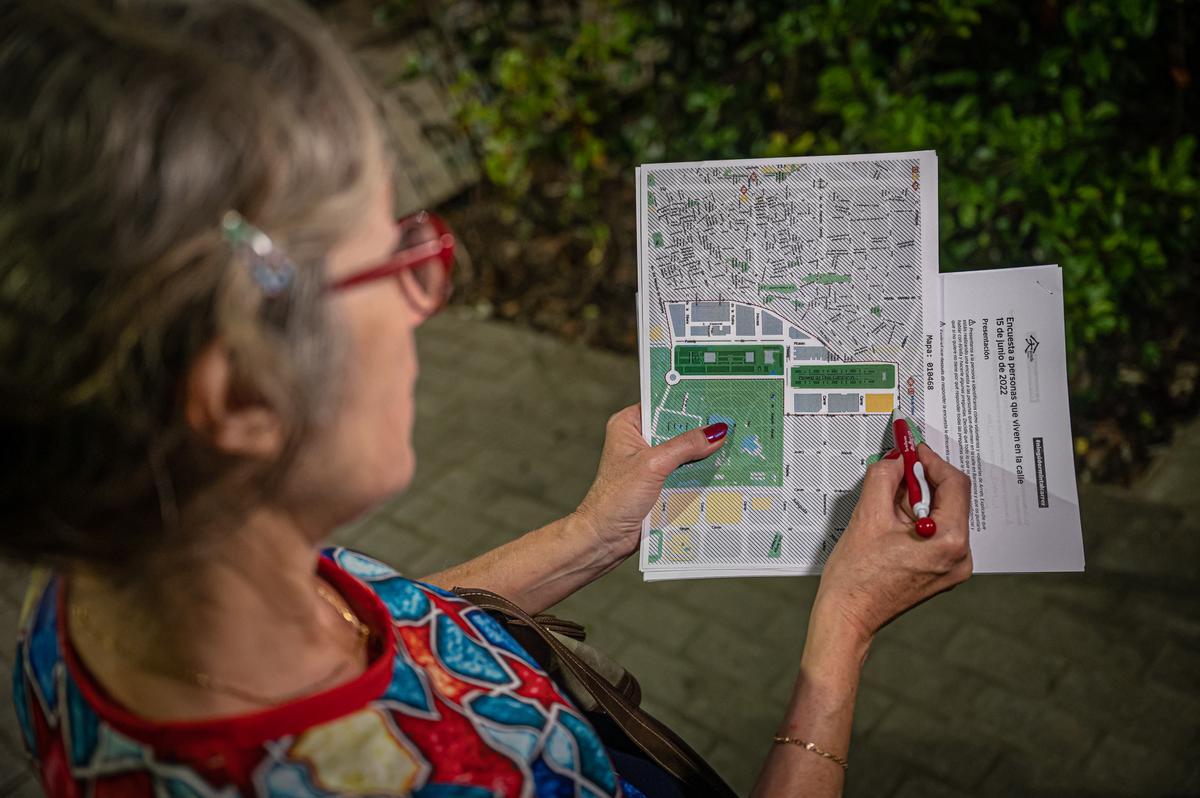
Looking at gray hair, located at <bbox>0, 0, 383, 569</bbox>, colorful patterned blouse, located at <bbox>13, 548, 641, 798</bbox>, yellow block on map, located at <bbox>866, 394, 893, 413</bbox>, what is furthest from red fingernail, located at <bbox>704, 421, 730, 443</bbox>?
gray hair, located at <bbox>0, 0, 383, 569</bbox>

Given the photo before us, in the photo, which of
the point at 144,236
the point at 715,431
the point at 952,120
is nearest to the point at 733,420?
the point at 715,431

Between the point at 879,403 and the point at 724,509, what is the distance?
0.29 m

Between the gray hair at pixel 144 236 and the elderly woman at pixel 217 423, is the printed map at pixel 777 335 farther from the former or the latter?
the gray hair at pixel 144 236

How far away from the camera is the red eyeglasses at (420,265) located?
3.34ft

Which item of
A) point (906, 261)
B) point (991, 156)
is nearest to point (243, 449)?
point (906, 261)

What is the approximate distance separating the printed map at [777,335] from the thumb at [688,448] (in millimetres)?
21

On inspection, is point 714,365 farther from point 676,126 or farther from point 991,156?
point 676,126

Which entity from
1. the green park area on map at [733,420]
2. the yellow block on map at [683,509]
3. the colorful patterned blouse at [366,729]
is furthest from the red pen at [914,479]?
the colorful patterned blouse at [366,729]

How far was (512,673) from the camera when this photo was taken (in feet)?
4.27

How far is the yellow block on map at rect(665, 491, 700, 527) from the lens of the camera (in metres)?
1.75

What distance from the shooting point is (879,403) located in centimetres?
170

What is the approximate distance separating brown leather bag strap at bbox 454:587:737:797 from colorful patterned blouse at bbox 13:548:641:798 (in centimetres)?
14

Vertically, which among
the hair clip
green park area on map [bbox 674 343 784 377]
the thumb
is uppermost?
the hair clip

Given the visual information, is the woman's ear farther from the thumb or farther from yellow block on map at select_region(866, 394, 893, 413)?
yellow block on map at select_region(866, 394, 893, 413)
